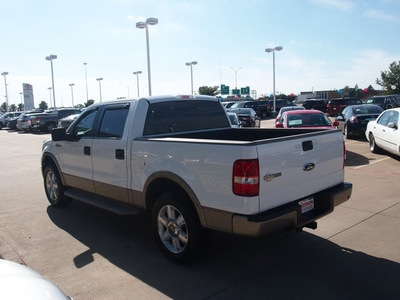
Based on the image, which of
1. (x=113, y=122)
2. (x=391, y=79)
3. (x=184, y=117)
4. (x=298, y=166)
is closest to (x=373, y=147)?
(x=184, y=117)

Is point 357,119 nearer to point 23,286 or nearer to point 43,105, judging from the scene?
point 23,286

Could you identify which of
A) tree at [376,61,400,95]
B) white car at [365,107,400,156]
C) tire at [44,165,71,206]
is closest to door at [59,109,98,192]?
tire at [44,165,71,206]

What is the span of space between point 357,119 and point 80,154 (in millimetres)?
12359

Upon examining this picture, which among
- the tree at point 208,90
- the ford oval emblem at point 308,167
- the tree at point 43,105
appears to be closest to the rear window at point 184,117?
the ford oval emblem at point 308,167

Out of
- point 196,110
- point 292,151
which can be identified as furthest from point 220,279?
point 196,110

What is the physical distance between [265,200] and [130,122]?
2.17 meters

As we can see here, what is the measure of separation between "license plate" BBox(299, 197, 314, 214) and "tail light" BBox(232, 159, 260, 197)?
0.78 m

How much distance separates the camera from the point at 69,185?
611 centimetres

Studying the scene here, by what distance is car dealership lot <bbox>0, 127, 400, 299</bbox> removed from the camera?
3.52 metres

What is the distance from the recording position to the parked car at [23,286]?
2.12 meters

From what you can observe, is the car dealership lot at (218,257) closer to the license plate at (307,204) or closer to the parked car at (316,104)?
the license plate at (307,204)

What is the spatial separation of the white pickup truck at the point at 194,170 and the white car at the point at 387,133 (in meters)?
5.72

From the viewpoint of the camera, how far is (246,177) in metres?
3.31

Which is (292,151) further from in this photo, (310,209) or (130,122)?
(130,122)
